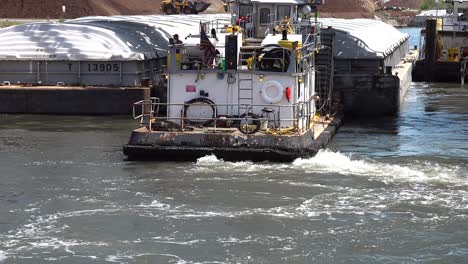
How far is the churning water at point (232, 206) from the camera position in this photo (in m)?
16.9

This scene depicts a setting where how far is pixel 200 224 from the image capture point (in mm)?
18562

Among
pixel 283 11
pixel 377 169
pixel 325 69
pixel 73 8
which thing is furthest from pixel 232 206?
pixel 73 8

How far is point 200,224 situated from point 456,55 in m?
38.7

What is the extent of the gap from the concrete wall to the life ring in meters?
9.82

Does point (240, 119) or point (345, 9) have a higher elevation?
point (345, 9)

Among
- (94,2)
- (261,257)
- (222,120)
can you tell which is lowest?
(261,257)

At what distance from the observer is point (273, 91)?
25.8m

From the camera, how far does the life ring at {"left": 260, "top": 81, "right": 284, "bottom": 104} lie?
25734mm

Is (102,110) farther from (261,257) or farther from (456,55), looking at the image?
(456,55)

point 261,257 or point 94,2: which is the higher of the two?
point 94,2

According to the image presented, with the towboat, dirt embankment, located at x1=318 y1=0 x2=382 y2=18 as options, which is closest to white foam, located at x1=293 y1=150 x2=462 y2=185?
the towboat

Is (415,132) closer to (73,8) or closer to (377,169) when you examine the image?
(377,169)

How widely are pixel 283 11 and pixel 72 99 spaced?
9145mm

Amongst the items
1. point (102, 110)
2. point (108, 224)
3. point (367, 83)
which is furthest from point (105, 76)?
point (108, 224)
